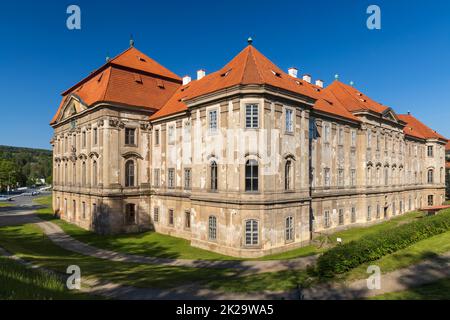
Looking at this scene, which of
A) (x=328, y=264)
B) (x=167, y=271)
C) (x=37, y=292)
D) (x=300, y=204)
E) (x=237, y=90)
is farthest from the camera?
(x=300, y=204)

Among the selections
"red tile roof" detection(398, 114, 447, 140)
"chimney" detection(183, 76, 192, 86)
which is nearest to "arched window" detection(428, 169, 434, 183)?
"red tile roof" detection(398, 114, 447, 140)

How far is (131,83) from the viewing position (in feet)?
120

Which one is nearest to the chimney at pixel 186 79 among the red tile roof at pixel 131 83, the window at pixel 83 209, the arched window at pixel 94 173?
the red tile roof at pixel 131 83

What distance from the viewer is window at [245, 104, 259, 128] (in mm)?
24328

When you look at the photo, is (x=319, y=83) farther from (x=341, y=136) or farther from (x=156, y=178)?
(x=156, y=178)

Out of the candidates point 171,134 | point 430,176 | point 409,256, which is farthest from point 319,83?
point 409,256

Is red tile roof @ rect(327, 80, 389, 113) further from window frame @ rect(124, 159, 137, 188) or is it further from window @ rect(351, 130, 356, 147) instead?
window frame @ rect(124, 159, 137, 188)

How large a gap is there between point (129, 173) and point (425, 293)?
29743mm

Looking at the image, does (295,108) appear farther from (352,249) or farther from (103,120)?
(103,120)

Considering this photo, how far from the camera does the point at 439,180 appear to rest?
57.7 metres

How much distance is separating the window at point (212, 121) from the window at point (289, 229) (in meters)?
9.77

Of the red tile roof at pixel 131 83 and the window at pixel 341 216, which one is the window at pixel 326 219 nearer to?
the window at pixel 341 216
